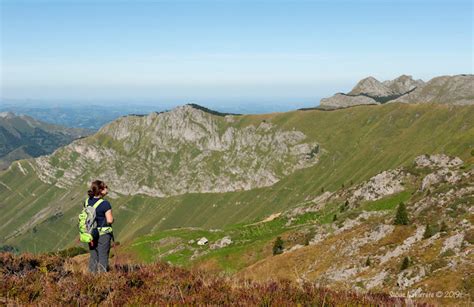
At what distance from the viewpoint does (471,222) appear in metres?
46.2

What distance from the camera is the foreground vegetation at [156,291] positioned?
803 centimetres

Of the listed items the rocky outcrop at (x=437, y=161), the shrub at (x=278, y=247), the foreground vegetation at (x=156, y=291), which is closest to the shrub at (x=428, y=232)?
the shrub at (x=278, y=247)

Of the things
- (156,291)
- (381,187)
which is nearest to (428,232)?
(156,291)

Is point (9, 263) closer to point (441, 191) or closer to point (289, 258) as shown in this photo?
point (289, 258)

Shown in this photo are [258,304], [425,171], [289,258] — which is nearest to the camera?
[258,304]

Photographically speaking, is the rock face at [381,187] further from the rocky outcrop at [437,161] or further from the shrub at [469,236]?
the shrub at [469,236]

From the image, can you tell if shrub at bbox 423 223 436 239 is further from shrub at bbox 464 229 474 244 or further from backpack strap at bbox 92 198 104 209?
backpack strap at bbox 92 198 104 209

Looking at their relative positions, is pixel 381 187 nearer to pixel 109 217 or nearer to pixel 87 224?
pixel 109 217

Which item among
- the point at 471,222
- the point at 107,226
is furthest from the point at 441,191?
→ the point at 107,226

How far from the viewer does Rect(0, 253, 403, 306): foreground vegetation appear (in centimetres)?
803

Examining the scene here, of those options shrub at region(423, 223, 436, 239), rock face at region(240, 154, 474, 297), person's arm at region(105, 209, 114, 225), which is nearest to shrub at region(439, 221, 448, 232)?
rock face at region(240, 154, 474, 297)

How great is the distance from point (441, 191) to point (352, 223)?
2043 cm

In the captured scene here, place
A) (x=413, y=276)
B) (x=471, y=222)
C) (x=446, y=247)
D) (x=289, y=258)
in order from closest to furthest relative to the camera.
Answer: (x=413, y=276) < (x=446, y=247) < (x=471, y=222) < (x=289, y=258)

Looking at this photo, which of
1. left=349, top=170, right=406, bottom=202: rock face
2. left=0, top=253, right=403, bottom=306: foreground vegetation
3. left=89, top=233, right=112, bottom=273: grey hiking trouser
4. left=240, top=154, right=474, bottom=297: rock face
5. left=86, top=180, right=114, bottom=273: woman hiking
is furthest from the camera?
left=349, top=170, right=406, bottom=202: rock face
